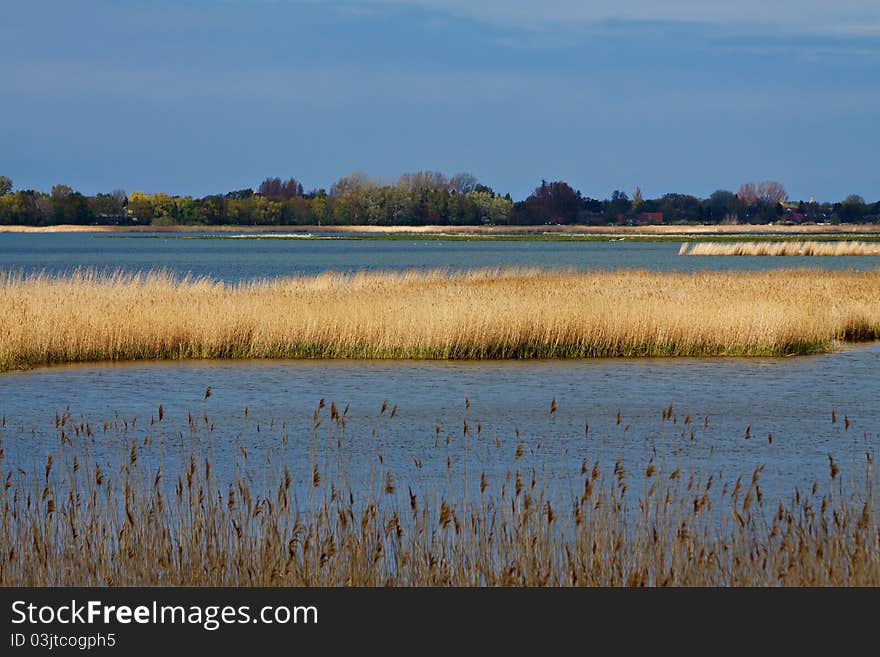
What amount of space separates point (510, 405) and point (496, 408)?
30 cm

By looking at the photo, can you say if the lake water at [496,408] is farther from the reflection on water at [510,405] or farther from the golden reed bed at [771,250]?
the golden reed bed at [771,250]

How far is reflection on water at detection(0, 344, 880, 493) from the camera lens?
12.4 m

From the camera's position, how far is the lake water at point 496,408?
40.1 feet

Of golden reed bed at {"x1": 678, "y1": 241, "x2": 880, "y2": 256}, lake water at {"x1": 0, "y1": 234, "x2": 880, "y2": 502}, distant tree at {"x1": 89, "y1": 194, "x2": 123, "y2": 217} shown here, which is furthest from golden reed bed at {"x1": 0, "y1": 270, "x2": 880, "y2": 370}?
distant tree at {"x1": 89, "y1": 194, "x2": 123, "y2": 217}

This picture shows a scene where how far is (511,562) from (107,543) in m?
2.64

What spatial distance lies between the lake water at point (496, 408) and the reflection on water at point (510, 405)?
30 millimetres

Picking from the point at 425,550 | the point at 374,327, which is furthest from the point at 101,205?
the point at 425,550

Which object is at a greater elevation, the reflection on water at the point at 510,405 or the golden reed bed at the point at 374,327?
the golden reed bed at the point at 374,327

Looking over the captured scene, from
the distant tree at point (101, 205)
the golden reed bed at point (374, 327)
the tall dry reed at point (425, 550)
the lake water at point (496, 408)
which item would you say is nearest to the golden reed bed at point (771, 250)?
the golden reed bed at point (374, 327)

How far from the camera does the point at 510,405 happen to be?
1586 cm

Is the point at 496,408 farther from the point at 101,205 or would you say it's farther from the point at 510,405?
the point at 101,205

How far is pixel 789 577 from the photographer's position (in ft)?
23.2

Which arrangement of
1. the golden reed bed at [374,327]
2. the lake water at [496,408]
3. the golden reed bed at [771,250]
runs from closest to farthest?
1. the lake water at [496,408]
2. the golden reed bed at [374,327]
3. the golden reed bed at [771,250]
